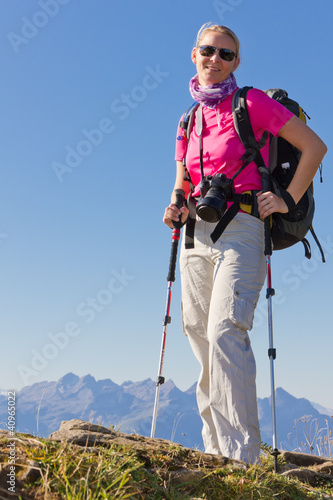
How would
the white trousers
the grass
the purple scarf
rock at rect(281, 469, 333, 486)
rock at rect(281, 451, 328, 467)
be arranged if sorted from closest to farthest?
the grass
the white trousers
rock at rect(281, 469, 333, 486)
the purple scarf
rock at rect(281, 451, 328, 467)

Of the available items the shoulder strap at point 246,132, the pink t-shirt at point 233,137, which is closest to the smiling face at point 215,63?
the pink t-shirt at point 233,137

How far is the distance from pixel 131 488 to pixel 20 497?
64 cm

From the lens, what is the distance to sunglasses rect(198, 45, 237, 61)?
5.28 meters

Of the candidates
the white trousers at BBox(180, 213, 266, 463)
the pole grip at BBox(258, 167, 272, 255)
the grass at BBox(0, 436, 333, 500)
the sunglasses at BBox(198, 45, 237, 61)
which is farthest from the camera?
the sunglasses at BBox(198, 45, 237, 61)

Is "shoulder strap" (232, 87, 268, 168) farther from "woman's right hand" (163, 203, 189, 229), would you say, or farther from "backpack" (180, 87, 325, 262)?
"woman's right hand" (163, 203, 189, 229)

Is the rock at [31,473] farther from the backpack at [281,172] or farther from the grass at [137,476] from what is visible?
the backpack at [281,172]

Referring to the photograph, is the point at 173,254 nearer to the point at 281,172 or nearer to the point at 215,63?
the point at 281,172

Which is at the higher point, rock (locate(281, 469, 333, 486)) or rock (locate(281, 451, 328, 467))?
rock (locate(281, 451, 328, 467))

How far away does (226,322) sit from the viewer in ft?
14.8

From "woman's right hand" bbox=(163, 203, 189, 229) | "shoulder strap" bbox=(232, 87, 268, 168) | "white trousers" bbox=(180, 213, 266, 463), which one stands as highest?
"shoulder strap" bbox=(232, 87, 268, 168)

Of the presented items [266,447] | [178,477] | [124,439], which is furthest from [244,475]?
[266,447]

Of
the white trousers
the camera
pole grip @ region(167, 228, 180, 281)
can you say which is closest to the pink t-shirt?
the camera

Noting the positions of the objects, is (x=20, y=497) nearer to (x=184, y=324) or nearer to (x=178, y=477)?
(x=178, y=477)

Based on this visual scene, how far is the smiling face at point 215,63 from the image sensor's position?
17.3 feet
